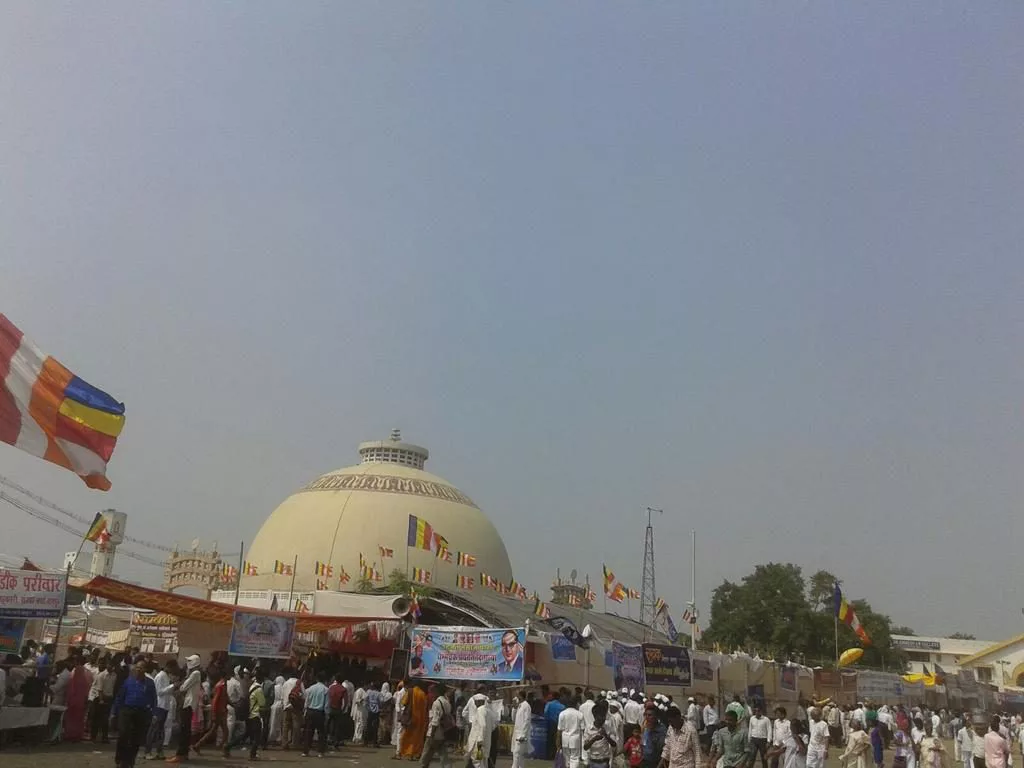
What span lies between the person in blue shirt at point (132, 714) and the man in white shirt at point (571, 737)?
522 centimetres

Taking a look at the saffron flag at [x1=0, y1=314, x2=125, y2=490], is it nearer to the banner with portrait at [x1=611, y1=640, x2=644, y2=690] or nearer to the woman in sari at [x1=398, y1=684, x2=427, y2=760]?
the woman in sari at [x1=398, y1=684, x2=427, y2=760]

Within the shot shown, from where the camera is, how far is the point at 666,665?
21.0 metres

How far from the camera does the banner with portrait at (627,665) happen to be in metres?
19.2

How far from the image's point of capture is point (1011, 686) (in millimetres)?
48562

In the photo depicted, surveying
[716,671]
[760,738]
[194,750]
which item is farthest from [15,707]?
[716,671]

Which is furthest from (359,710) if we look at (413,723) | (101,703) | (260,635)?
(101,703)

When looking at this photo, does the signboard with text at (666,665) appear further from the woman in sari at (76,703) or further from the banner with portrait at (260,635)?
the woman in sari at (76,703)

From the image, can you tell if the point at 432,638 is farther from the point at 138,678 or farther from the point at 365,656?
the point at 138,678

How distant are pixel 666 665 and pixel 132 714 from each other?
1341 centimetres

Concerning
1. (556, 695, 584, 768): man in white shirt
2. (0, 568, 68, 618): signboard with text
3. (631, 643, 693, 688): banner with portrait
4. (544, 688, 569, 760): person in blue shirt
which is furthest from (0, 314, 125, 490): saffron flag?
(631, 643, 693, 688): banner with portrait

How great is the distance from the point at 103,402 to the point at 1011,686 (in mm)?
51208

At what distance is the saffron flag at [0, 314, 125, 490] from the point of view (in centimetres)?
1202

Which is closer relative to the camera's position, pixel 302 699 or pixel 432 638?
pixel 302 699

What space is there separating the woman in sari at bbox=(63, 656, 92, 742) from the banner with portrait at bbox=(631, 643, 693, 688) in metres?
11.5
